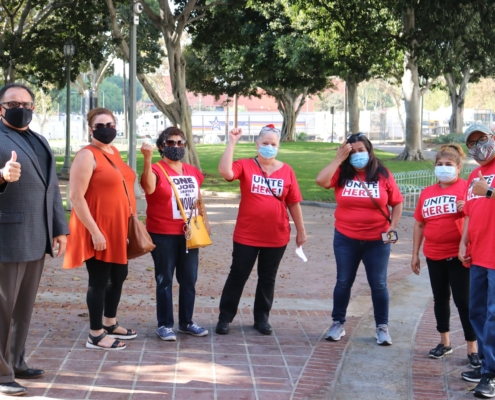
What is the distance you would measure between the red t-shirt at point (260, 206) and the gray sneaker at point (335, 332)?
85 cm

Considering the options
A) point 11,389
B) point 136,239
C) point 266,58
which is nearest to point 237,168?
point 136,239

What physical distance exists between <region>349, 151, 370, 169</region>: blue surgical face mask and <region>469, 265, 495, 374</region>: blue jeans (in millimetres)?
1394

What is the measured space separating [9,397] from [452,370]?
3.25 metres

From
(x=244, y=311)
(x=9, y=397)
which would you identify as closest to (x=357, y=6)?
(x=244, y=311)

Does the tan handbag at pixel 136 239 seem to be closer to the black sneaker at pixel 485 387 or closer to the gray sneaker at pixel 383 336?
the gray sneaker at pixel 383 336

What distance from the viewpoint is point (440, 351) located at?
6098 mm

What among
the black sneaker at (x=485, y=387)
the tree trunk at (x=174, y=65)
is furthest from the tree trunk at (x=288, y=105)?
the black sneaker at (x=485, y=387)

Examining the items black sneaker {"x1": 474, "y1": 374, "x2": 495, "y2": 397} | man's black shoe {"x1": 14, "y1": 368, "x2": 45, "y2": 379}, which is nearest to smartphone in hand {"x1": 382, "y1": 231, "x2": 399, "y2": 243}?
black sneaker {"x1": 474, "y1": 374, "x2": 495, "y2": 397}

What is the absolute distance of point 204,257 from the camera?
10977mm

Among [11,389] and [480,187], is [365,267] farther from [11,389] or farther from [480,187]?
[11,389]

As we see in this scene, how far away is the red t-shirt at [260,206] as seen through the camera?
6.48 metres

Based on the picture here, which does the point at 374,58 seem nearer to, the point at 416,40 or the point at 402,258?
the point at 416,40

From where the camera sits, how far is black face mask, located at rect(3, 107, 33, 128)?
494 cm

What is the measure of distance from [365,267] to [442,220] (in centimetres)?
87
